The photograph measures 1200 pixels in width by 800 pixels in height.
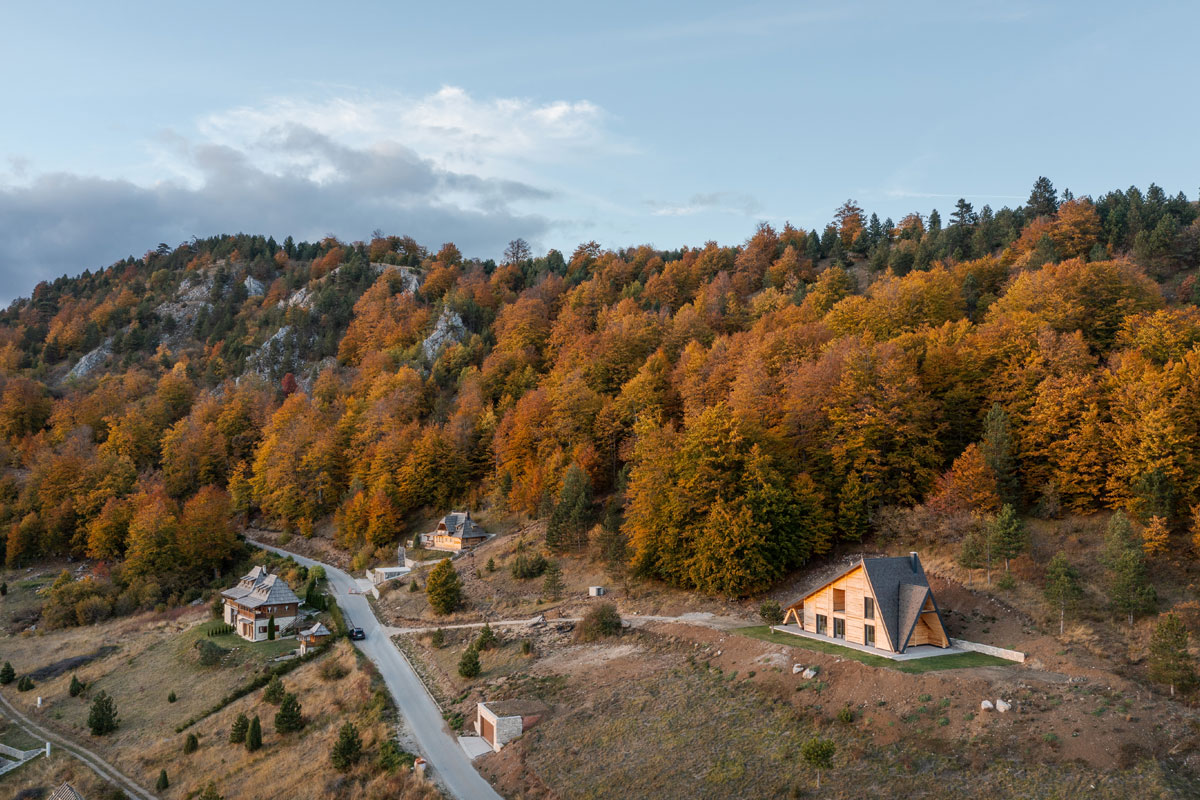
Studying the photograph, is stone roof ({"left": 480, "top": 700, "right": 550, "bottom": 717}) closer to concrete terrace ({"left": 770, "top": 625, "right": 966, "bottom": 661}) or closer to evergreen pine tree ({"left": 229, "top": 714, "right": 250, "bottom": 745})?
evergreen pine tree ({"left": 229, "top": 714, "right": 250, "bottom": 745})

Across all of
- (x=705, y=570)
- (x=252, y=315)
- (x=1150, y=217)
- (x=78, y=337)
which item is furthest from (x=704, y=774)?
(x=78, y=337)

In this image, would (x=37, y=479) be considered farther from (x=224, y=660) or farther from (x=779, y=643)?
(x=779, y=643)

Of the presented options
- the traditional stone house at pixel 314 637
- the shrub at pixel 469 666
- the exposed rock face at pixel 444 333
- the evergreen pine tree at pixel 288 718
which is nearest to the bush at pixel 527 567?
the traditional stone house at pixel 314 637

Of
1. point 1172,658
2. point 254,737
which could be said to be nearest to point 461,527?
point 254,737

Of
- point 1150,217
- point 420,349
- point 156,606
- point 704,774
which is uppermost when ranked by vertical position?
point 1150,217

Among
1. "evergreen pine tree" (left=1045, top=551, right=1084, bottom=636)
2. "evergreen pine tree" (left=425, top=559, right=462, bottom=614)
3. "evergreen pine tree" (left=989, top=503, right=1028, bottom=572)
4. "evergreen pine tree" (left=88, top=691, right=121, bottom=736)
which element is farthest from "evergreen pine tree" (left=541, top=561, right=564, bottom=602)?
"evergreen pine tree" (left=1045, top=551, right=1084, bottom=636)

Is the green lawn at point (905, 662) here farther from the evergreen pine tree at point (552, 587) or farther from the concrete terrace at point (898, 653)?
the evergreen pine tree at point (552, 587)
